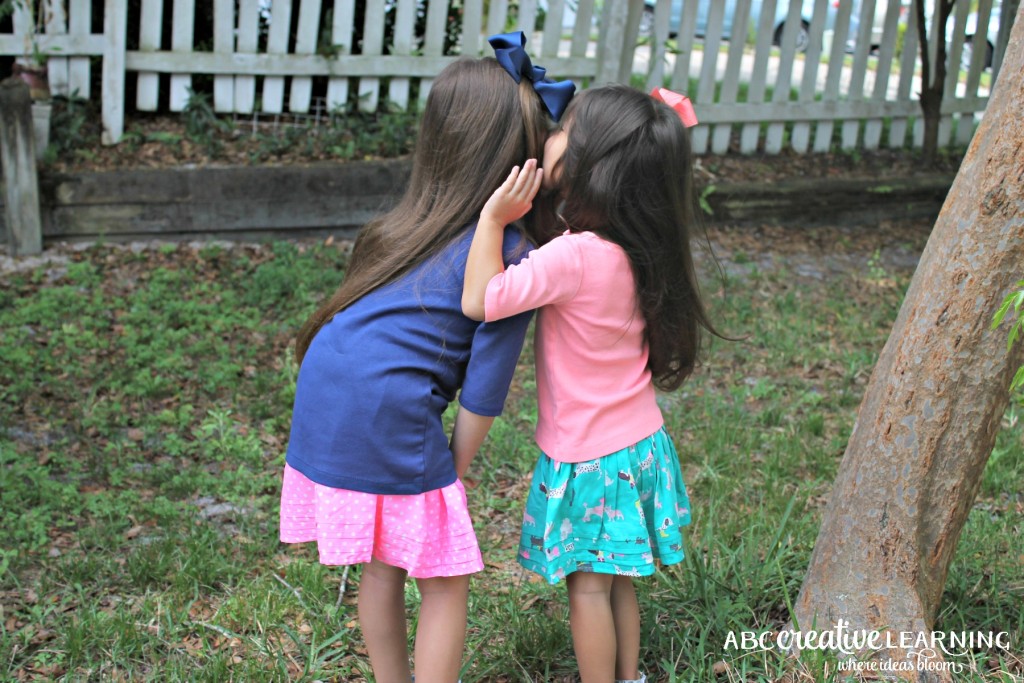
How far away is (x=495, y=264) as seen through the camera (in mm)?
2068

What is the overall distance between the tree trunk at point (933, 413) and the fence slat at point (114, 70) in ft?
15.3

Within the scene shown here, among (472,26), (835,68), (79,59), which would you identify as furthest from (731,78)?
(79,59)

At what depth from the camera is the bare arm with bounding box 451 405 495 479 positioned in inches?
85.6

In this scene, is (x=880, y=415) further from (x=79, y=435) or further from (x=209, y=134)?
(x=209, y=134)

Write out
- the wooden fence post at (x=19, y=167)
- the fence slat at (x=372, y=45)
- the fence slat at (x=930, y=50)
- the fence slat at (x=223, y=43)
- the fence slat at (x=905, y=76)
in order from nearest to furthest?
1. the wooden fence post at (x=19, y=167)
2. the fence slat at (x=223, y=43)
3. the fence slat at (x=372, y=45)
4. the fence slat at (x=930, y=50)
5. the fence slat at (x=905, y=76)

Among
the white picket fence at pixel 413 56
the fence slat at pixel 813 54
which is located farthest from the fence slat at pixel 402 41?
the fence slat at pixel 813 54

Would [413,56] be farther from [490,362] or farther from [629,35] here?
[490,362]

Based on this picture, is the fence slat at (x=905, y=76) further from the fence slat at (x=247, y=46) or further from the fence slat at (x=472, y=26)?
the fence slat at (x=247, y=46)

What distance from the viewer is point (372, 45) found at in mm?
6082

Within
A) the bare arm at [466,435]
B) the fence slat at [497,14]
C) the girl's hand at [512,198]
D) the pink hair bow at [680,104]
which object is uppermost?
the pink hair bow at [680,104]

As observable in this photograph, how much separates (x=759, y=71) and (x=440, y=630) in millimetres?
5572

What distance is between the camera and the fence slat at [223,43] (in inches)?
226

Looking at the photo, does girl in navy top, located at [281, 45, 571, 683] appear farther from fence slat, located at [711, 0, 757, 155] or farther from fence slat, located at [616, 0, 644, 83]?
→ fence slat, located at [711, 0, 757, 155]

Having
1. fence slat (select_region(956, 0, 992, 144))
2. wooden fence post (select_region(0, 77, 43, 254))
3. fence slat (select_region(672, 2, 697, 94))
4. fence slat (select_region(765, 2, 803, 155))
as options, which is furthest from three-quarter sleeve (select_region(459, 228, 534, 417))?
fence slat (select_region(956, 0, 992, 144))
